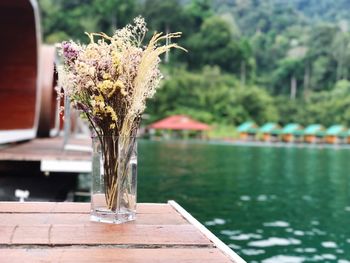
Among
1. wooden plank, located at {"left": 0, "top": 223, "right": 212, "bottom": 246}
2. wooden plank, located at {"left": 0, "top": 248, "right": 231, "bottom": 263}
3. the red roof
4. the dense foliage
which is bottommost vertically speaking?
wooden plank, located at {"left": 0, "top": 248, "right": 231, "bottom": 263}

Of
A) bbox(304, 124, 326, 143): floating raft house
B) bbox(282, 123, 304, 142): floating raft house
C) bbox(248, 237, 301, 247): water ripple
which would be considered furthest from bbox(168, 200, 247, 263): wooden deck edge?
bbox(304, 124, 326, 143): floating raft house

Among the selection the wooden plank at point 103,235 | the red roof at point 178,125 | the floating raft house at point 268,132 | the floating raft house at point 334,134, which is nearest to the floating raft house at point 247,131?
the floating raft house at point 268,132

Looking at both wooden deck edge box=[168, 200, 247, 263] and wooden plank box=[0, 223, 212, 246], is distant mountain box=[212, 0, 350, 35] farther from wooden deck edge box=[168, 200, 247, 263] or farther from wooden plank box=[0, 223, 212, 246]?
wooden plank box=[0, 223, 212, 246]

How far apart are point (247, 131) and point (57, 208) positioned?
33.2 metres

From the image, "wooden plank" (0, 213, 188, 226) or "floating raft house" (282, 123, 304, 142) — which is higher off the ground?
"floating raft house" (282, 123, 304, 142)

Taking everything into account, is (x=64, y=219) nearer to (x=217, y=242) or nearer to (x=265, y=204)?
(x=217, y=242)

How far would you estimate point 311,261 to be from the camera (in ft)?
15.5

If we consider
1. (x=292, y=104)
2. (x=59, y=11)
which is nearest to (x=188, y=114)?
(x=292, y=104)

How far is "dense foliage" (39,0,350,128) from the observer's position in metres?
39.5

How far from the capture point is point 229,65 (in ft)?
162

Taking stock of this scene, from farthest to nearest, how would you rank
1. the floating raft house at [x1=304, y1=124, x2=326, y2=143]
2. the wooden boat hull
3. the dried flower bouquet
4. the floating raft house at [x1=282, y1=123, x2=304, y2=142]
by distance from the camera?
1. the floating raft house at [x1=304, y1=124, x2=326, y2=143]
2. the floating raft house at [x1=282, y1=123, x2=304, y2=142]
3. the wooden boat hull
4. the dried flower bouquet

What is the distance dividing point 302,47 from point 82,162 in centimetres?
5544

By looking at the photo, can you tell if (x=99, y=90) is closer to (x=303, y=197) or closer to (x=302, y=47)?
(x=303, y=197)

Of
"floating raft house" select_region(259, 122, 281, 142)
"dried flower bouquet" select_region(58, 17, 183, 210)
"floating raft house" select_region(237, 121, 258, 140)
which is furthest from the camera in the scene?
"floating raft house" select_region(237, 121, 258, 140)
